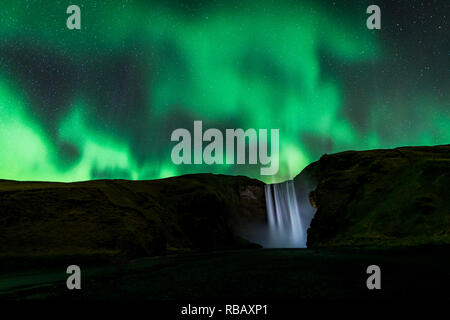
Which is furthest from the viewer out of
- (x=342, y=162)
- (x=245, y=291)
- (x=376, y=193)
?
(x=342, y=162)

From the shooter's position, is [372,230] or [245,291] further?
[372,230]

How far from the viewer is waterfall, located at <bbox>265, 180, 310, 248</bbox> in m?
89.8

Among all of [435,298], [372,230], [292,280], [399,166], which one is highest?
[399,166]

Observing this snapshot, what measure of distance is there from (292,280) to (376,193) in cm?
5374

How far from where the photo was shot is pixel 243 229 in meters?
105

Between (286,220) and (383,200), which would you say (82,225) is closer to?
(383,200)

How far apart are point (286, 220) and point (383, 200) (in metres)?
34.7

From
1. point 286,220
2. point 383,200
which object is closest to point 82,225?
point 383,200

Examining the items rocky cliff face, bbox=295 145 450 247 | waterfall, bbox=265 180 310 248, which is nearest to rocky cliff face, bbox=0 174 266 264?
waterfall, bbox=265 180 310 248

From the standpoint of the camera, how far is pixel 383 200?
6175 cm

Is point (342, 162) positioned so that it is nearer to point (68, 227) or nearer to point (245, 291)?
point (68, 227)

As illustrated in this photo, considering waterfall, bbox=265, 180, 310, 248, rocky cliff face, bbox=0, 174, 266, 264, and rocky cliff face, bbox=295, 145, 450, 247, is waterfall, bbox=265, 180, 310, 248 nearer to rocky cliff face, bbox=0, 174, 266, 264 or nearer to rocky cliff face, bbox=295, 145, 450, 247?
rocky cliff face, bbox=295, 145, 450, 247
